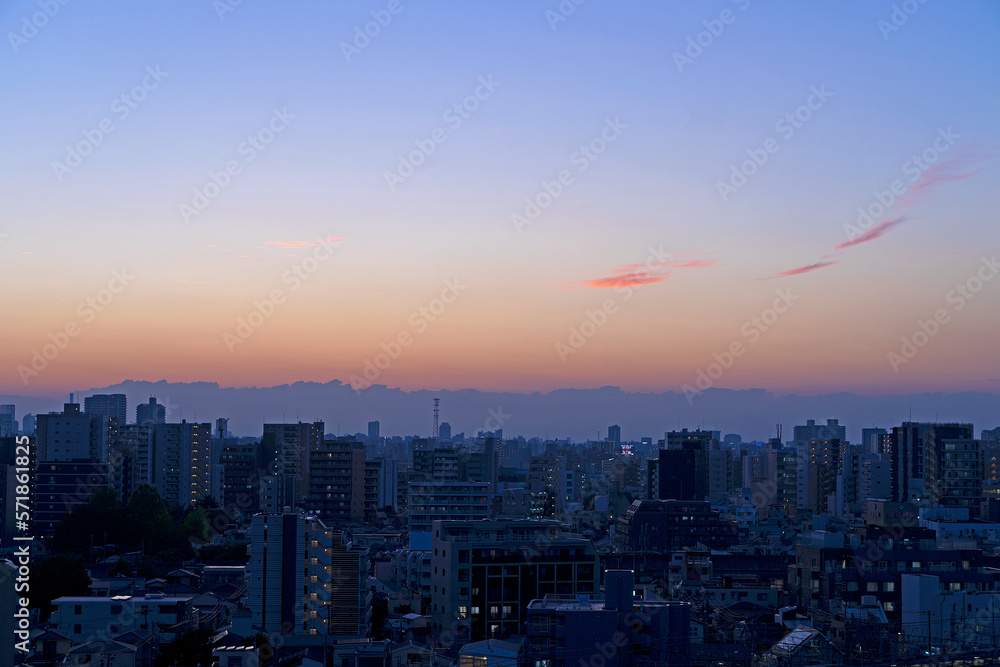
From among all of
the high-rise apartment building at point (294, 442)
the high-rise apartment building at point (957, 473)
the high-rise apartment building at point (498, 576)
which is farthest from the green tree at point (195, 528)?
the high-rise apartment building at point (957, 473)

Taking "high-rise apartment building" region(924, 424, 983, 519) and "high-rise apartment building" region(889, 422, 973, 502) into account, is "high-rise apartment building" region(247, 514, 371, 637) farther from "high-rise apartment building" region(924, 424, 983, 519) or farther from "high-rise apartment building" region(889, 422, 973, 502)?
"high-rise apartment building" region(889, 422, 973, 502)

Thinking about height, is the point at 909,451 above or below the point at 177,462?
above

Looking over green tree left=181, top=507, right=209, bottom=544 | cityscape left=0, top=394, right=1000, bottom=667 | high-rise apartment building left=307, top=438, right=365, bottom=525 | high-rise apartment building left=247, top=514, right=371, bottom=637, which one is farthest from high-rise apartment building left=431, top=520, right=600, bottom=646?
high-rise apartment building left=307, top=438, right=365, bottom=525

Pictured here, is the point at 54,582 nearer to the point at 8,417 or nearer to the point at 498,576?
the point at 498,576

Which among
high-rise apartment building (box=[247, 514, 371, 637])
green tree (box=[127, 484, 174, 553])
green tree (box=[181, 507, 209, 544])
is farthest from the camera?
green tree (box=[181, 507, 209, 544])

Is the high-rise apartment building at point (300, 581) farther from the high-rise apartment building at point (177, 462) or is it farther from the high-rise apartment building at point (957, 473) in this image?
the high-rise apartment building at point (177, 462)

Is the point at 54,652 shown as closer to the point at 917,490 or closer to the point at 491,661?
the point at 491,661

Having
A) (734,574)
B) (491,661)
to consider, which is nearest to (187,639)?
(491,661)

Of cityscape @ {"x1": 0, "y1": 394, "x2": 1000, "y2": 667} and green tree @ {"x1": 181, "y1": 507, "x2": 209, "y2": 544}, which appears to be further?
green tree @ {"x1": 181, "y1": 507, "x2": 209, "y2": 544}

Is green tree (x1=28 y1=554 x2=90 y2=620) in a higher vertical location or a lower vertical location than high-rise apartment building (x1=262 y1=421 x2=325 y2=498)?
lower

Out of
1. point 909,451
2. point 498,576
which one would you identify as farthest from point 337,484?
point 498,576
